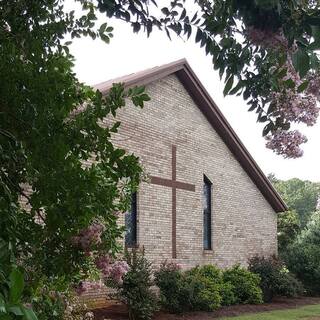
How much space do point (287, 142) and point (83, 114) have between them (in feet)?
4.18

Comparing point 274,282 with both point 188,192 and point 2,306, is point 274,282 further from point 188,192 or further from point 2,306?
point 2,306

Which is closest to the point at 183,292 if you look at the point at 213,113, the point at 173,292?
the point at 173,292

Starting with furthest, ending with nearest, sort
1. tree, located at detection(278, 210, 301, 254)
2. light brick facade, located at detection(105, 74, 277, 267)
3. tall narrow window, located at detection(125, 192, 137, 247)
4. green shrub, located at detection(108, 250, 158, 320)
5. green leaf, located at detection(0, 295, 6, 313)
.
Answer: tree, located at detection(278, 210, 301, 254) → light brick facade, located at detection(105, 74, 277, 267) → tall narrow window, located at detection(125, 192, 137, 247) → green shrub, located at detection(108, 250, 158, 320) → green leaf, located at detection(0, 295, 6, 313)

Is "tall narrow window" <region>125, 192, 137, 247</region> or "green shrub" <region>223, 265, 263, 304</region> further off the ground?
"tall narrow window" <region>125, 192, 137, 247</region>

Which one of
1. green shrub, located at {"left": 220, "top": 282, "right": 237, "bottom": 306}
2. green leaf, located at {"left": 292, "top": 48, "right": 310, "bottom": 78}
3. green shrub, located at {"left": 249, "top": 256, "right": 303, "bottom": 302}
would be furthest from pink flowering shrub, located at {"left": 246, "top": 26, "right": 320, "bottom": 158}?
green shrub, located at {"left": 249, "top": 256, "right": 303, "bottom": 302}

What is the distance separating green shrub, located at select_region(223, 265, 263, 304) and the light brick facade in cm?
121

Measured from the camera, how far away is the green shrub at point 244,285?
51.2 feet

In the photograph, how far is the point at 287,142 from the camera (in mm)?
3420

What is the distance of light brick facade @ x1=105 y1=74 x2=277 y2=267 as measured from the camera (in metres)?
14.7

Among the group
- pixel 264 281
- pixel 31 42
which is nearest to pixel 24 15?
pixel 31 42

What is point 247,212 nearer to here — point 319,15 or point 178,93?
point 178,93

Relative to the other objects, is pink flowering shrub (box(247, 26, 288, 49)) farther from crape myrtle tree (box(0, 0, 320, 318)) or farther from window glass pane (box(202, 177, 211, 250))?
window glass pane (box(202, 177, 211, 250))

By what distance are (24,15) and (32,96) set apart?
1.22 metres

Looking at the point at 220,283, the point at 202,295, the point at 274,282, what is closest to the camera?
the point at 202,295
